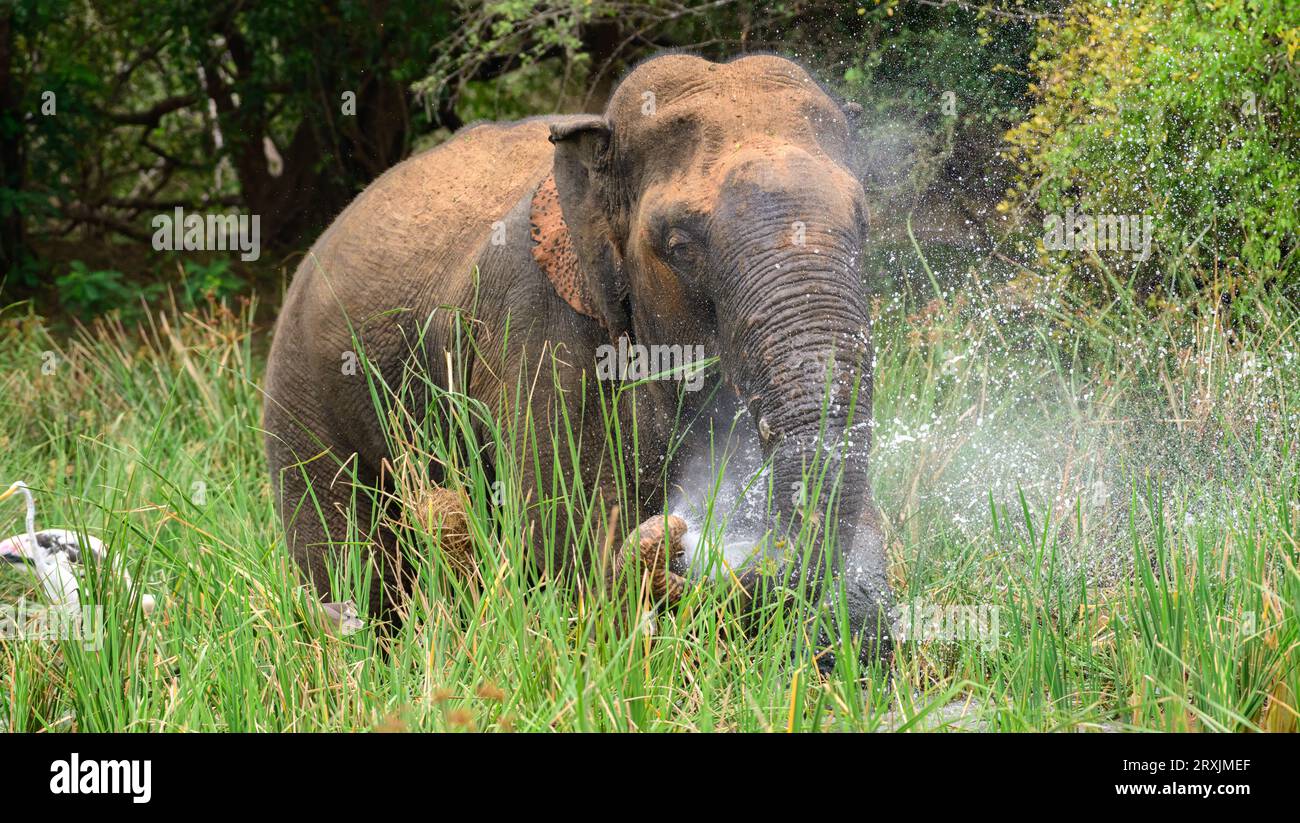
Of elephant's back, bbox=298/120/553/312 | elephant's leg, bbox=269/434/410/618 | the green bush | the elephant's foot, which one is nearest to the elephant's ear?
elephant's back, bbox=298/120/553/312

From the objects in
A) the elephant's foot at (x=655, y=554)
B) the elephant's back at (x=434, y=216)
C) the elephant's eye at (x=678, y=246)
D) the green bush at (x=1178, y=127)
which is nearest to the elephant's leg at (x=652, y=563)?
the elephant's foot at (x=655, y=554)

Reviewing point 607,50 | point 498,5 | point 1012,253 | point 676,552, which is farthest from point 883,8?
point 676,552

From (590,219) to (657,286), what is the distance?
1.30 feet

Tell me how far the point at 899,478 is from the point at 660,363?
2050 mm

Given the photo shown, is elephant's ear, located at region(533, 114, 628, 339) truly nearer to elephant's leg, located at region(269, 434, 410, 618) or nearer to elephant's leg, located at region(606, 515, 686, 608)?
elephant's leg, located at region(606, 515, 686, 608)

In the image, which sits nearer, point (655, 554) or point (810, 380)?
point (810, 380)

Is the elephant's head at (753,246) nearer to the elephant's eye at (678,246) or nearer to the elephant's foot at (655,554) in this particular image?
the elephant's eye at (678,246)

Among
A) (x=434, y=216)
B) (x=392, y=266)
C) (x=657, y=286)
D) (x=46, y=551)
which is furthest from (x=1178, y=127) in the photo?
(x=46, y=551)

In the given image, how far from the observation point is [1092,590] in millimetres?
5484

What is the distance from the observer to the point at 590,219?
4.98 m

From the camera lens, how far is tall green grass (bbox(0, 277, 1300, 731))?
3.96 metres

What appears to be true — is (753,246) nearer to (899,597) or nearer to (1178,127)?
(899,597)

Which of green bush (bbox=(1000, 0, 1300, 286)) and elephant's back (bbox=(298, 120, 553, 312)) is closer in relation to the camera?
elephant's back (bbox=(298, 120, 553, 312))
